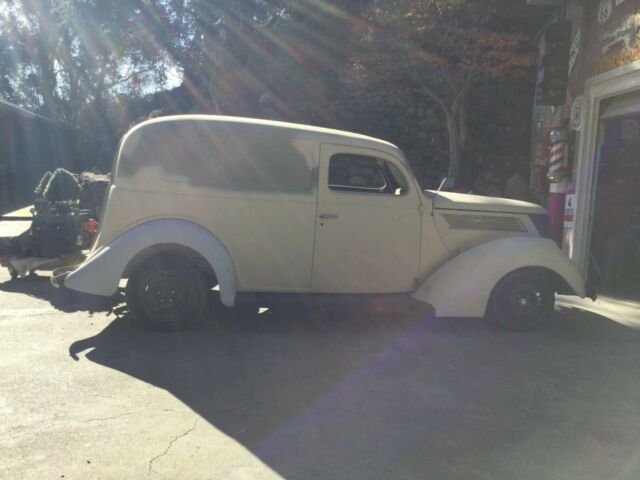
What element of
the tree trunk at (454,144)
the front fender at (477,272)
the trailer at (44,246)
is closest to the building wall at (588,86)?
the front fender at (477,272)

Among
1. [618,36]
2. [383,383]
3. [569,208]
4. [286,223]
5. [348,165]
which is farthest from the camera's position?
[569,208]

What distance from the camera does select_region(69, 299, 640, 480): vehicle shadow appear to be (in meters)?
3.29

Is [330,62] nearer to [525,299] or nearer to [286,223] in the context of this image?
[286,223]

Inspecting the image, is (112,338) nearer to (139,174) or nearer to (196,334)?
(196,334)

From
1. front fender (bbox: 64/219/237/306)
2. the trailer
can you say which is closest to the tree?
the trailer

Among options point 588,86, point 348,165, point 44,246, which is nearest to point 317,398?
point 348,165

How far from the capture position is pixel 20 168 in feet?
72.7

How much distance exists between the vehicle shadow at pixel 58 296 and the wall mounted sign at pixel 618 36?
24.1 feet

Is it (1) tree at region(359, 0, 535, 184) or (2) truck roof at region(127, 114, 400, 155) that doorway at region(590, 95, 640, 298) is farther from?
(2) truck roof at region(127, 114, 400, 155)

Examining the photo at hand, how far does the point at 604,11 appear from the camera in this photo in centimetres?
780

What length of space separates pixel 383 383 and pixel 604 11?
678cm

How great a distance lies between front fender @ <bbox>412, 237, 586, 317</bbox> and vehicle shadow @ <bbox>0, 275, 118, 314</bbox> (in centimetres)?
363

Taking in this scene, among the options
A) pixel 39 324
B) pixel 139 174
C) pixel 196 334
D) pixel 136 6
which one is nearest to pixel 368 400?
pixel 196 334

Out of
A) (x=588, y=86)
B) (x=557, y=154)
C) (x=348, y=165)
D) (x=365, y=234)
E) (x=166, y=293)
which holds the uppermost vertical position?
(x=588, y=86)
